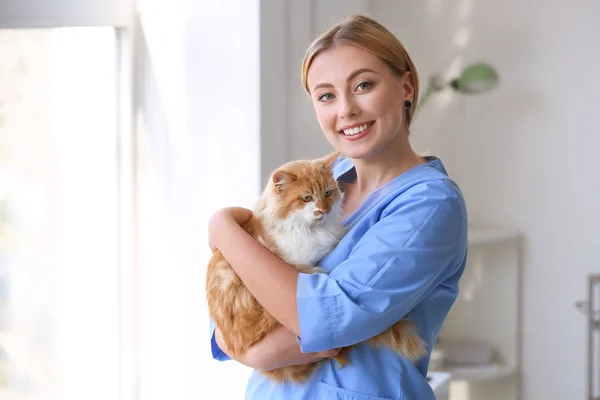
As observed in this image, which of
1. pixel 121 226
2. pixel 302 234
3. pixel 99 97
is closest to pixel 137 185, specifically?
pixel 121 226

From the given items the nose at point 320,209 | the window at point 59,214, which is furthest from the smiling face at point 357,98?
the window at point 59,214

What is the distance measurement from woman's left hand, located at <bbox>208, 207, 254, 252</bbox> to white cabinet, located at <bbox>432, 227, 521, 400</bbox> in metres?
1.82

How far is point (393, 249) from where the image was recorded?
43.8 inches

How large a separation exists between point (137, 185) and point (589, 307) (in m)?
1.86

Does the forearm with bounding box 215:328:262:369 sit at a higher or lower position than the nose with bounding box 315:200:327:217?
lower

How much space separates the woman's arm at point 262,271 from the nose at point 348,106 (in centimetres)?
25

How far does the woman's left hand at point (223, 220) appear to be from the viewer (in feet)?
4.22

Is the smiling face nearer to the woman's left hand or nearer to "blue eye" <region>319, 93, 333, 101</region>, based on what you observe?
"blue eye" <region>319, 93, 333, 101</region>

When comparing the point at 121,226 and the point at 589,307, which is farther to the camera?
the point at 589,307

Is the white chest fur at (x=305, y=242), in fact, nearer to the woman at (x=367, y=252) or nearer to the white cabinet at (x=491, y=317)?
the woman at (x=367, y=252)

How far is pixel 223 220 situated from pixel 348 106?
293 mm

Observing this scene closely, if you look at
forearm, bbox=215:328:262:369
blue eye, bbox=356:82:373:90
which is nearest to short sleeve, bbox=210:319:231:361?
forearm, bbox=215:328:262:369

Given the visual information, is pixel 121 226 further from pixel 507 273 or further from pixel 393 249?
pixel 507 273

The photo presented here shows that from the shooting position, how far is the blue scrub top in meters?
1.11
